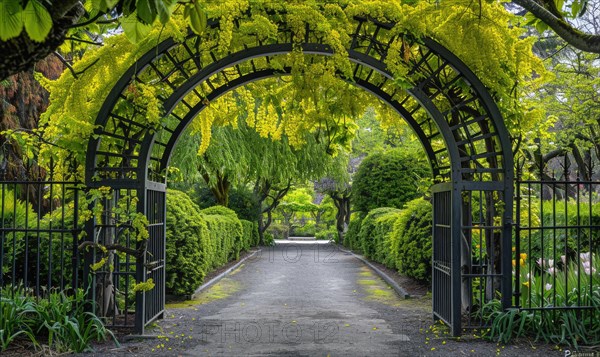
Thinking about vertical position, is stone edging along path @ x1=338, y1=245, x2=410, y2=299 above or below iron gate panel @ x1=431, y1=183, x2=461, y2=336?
below

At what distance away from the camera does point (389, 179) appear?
2170 centimetres

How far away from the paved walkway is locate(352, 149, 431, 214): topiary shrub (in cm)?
839

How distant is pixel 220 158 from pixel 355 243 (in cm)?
868

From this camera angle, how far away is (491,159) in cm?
730

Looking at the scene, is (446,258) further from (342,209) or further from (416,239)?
(342,209)

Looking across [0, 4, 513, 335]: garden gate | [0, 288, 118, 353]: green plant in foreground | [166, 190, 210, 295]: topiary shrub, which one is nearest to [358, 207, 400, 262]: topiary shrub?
[166, 190, 210, 295]: topiary shrub

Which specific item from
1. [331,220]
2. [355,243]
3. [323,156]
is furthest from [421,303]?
[331,220]

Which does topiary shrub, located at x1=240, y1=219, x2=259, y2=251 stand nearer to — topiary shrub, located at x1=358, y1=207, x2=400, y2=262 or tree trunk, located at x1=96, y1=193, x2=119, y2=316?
topiary shrub, located at x1=358, y1=207, x2=400, y2=262

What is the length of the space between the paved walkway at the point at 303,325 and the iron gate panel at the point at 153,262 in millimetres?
256

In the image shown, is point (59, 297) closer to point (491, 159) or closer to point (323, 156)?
point (491, 159)

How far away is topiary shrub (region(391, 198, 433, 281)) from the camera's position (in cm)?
1066

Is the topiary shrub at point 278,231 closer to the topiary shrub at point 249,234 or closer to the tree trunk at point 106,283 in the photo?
the topiary shrub at point 249,234

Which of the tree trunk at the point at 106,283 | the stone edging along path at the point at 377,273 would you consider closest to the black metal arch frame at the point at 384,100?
the tree trunk at the point at 106,283

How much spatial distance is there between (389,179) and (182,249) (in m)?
13.0
